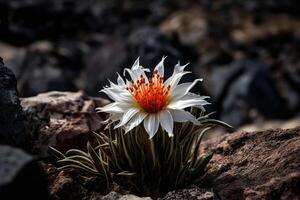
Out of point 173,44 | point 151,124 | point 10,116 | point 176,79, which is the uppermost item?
point 176,79

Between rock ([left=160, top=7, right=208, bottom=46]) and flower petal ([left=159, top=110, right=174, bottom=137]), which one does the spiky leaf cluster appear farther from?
rock ([left=160, top=7, right=208, bottom=46])

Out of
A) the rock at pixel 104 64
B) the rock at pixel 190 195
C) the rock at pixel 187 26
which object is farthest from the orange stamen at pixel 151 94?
the rock at pixel 187 26

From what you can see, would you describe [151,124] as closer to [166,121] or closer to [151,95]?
[166,121]

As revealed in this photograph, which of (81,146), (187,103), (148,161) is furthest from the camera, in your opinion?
(81,146)

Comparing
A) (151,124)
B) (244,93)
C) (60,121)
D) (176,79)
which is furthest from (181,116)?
(244,93)

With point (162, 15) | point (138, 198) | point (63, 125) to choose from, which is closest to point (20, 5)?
point (162, 15)

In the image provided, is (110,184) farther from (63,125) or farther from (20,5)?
(20,5)

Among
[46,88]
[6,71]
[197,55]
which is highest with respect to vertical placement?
[6,71]
